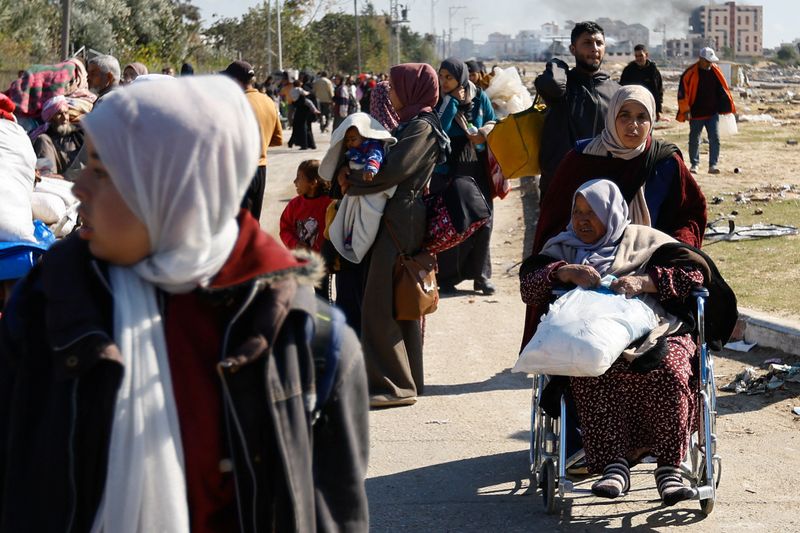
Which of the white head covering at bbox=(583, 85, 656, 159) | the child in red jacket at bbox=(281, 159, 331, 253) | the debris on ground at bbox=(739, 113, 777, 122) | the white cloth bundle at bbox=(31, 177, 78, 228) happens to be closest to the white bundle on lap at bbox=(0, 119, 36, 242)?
the white cloth bundle at bbox=(31, 177, 78, 228)

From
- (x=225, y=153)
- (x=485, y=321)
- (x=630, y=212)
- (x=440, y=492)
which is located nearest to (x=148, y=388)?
(x=225, y=153)

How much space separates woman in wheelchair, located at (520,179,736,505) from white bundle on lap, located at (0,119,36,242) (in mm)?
2192

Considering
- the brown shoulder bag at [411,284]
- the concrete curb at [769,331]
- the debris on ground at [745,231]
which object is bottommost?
the concrete curb at [769,331]

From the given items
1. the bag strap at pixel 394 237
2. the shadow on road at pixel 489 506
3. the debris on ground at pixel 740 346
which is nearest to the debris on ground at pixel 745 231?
the debris on ground at pixel 740 346

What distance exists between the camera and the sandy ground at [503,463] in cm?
534

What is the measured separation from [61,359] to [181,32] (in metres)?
46.9

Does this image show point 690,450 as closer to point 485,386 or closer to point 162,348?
point 485,386

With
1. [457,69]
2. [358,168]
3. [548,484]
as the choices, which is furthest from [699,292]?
[457,69]

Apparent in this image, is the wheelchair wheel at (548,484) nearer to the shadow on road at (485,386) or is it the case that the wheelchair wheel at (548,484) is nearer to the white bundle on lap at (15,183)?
the shadow on road at (485,386)

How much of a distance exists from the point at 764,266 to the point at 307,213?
466 cm

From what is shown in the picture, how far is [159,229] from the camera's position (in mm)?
2279

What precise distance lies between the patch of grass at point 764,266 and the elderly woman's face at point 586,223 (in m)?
3.46

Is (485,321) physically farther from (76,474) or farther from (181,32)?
(181,32)

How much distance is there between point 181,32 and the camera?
156 ft
